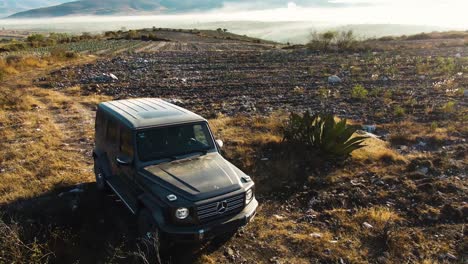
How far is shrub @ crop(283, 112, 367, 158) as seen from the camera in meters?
8.54

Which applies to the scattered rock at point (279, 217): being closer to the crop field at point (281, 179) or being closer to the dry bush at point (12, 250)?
the crop field at point (281, 179)

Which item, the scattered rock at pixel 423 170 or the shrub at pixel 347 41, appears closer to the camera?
the scattered rock at pixel 423 170

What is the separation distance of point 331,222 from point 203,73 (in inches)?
669

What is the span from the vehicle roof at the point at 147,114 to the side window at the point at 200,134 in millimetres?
135

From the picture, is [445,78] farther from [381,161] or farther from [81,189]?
[81,189]

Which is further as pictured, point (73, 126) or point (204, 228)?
point (73, 126)

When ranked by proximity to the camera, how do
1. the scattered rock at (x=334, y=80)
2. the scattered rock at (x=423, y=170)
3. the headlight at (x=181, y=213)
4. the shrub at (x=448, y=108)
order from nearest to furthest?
the headlight at (x=181, y=213)
the scattered rock at (x=423, y=170)
the shrub at (x=448, y=108)
the scattered rock at (x=334, y=80)

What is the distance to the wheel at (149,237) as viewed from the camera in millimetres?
4898

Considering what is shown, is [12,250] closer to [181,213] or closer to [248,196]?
[181,213]

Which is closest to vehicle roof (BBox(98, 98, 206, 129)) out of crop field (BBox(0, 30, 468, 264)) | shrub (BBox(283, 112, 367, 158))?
crop field (BBox(0, 30, 468, 264))

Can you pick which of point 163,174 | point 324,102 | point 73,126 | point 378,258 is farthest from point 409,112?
point 73,126

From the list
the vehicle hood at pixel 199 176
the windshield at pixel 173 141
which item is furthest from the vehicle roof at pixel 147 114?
the vehicle hood at pixel 199 176

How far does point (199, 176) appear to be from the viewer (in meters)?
5.26

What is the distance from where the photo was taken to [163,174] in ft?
17.4
